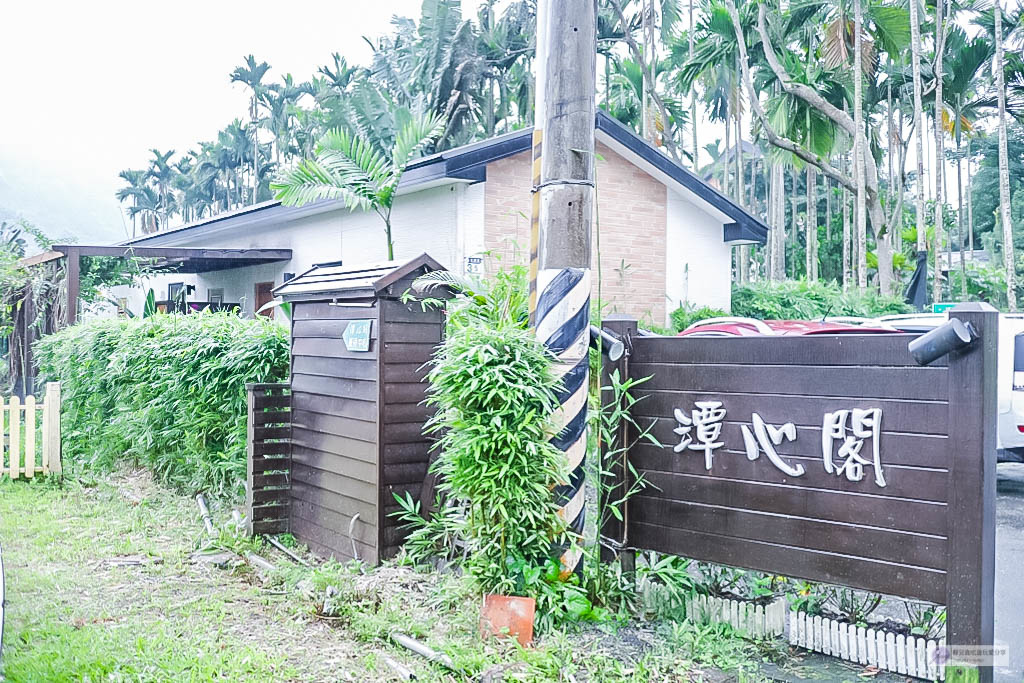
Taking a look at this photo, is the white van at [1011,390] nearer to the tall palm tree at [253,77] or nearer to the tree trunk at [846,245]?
the tree trunk at [846,245]

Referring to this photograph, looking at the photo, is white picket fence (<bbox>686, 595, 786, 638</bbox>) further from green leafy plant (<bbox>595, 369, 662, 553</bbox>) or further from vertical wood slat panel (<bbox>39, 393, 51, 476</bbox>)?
vertical wood slat panel (<bbox>39, 393, 51, 476</bbox>)

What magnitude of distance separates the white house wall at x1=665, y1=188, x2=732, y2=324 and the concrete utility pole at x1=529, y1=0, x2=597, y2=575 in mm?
8726

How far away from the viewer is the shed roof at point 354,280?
5113mm

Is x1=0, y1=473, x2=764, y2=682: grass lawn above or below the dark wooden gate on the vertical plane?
below

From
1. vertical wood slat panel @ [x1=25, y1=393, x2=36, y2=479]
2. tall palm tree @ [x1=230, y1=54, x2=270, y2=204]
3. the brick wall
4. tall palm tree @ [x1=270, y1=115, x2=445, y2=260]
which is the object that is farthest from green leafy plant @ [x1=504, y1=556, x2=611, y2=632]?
tall palm tree @ [x1=230, y1=54, x2=270, y2=204]

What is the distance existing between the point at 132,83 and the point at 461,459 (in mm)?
125956

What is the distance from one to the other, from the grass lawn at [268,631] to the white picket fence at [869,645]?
269mm

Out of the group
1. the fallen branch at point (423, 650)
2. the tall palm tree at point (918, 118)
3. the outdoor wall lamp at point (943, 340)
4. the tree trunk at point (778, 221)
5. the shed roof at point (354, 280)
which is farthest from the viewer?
the tree trunk at point (778, 221)

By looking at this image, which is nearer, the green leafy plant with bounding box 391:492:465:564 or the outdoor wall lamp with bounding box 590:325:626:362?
the outdoor wall lamp with bounding box 590:325:626:362

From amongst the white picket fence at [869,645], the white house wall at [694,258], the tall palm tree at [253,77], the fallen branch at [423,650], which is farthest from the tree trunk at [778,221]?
the tall palm tree at [253,77]

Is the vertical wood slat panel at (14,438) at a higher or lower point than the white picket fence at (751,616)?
higher

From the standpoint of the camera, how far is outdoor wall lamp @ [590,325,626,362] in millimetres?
4266

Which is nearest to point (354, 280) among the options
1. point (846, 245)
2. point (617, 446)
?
point (617, 446)

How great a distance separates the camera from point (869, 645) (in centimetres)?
361
